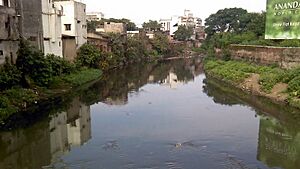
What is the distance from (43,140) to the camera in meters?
14.4

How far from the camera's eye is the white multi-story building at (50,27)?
89.4ft

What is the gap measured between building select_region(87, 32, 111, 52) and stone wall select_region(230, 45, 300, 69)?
48.5ft

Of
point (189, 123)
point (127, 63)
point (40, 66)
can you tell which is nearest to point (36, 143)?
point (189, 123)

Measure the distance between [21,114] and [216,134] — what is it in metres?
9.28

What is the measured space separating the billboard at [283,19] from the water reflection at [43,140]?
17712 millimetres

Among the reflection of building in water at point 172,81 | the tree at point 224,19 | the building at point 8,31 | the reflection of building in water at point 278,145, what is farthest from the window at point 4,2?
the tree at point 224,19

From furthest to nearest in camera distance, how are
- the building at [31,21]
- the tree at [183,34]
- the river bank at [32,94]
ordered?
1. the tree at [183,34]
2. the building at [31,21]
3. the river bank at [32,94]

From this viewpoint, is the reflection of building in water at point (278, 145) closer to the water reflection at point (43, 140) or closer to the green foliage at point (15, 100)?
the water reflection at point (43, 140)

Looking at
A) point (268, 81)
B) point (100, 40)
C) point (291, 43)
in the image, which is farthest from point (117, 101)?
point (100, 40)

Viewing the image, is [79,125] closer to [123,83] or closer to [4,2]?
[4,2]

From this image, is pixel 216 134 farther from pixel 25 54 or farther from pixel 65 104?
pixel 25 54

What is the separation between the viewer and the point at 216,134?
1498 cm

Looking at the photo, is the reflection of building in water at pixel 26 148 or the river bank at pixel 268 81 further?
the river bank at pixel 268 81

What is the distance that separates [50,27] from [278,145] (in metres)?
19.9
